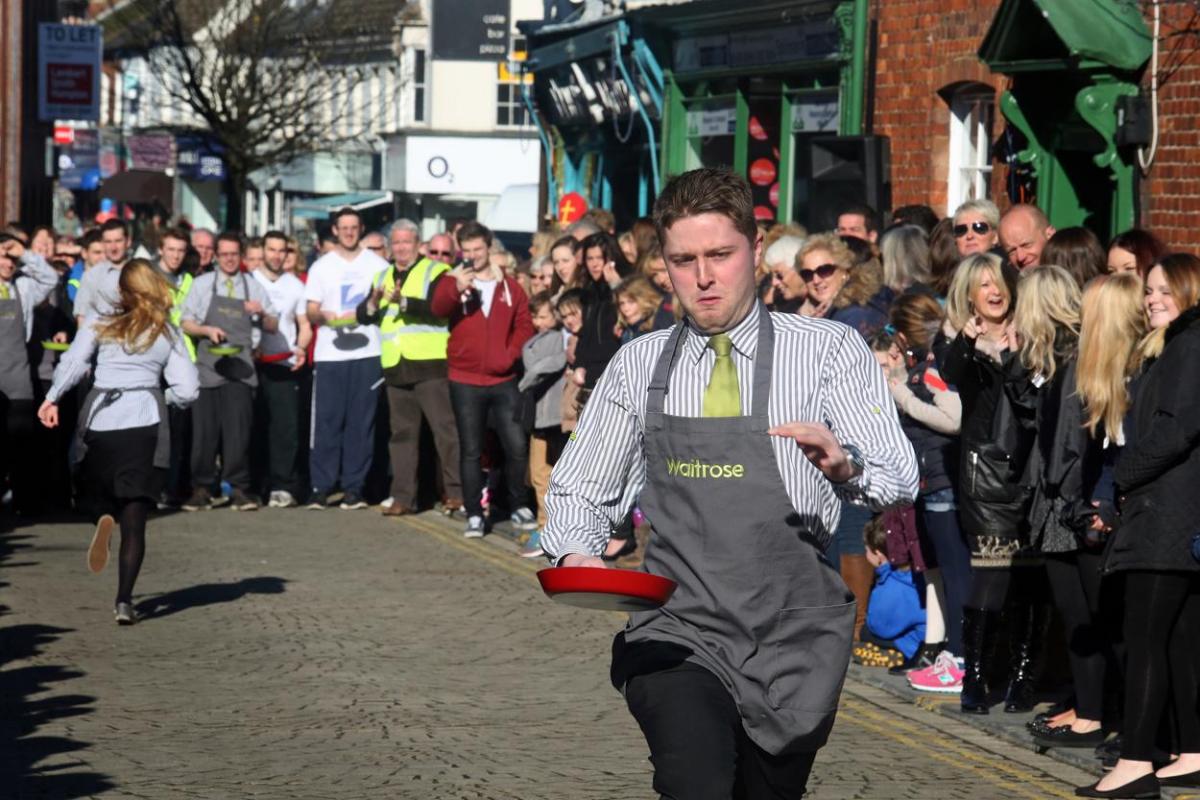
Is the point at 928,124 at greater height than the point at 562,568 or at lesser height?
greater

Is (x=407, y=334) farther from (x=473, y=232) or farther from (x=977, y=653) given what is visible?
(x=977, y=653)

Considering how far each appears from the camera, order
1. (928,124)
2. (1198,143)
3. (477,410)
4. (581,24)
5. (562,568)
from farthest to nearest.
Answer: (581,24), (928,124), (477,410), (1198,143), (562,568)

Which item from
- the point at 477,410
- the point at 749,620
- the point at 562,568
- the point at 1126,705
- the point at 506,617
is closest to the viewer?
the point at 562,568

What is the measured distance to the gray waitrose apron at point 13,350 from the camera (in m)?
15.1

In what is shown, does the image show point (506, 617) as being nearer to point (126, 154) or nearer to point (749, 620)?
point (749, 620)

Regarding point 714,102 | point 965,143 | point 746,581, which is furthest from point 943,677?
point 714,102

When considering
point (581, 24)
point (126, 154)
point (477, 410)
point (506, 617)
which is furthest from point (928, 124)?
point (126, 154)

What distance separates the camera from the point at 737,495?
4949 mm

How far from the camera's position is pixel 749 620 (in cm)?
497

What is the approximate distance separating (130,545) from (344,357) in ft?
17.9

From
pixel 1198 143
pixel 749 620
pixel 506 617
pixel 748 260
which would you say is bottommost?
pixel 506 617

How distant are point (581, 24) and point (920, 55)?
9.71 m

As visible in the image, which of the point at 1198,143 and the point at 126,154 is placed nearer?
the point at 1198,143

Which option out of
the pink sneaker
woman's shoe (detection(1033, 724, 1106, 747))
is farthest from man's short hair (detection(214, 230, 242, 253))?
woman's shoe (detection(1033, 724, 1106, 747))
